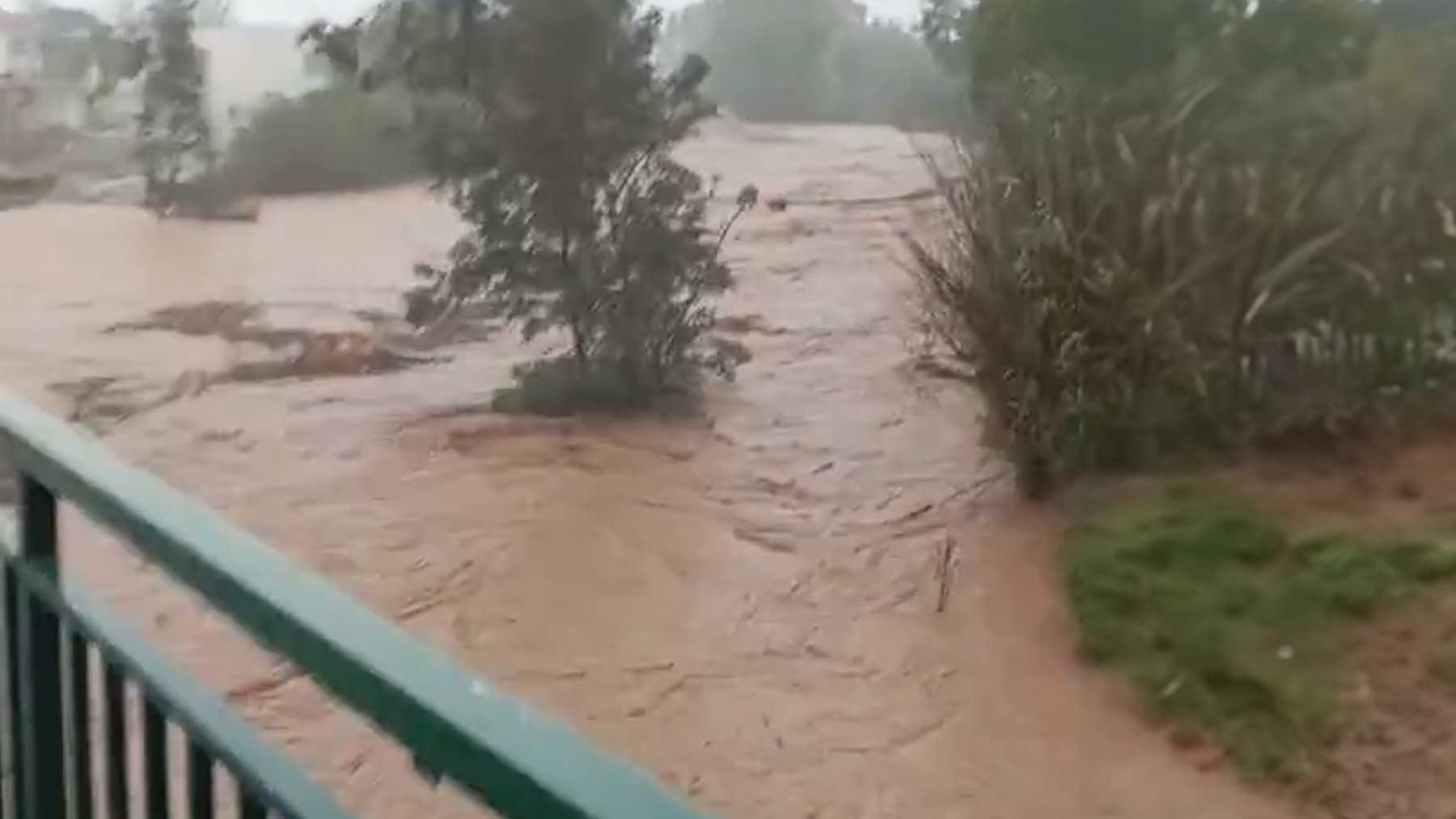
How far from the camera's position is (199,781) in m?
0.94

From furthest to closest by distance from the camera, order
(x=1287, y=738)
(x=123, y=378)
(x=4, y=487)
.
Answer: (x=123, y=378) → (x=1287, y=738) → (x=4, y=487)

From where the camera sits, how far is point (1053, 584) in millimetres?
4766

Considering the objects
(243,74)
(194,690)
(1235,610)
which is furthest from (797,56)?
(194,690)

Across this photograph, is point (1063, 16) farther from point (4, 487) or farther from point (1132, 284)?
point (4, 487)

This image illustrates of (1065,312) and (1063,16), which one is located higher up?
(1063,16)

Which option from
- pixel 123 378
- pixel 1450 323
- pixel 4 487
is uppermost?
pixel 4 487

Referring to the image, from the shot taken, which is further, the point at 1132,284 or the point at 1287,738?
the point at 1132,284

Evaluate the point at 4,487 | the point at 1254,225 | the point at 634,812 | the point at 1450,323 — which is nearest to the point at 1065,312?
the point at 1254,225

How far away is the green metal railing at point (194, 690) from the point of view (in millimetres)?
650

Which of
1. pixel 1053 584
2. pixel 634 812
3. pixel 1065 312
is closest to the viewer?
pixel 634 812

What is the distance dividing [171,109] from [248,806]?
9.85 metres

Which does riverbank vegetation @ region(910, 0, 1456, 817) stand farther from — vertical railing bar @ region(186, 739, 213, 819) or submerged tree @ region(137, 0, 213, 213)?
submerged tree @ region(137, 0, 213, 213)

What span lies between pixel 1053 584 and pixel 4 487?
370cm

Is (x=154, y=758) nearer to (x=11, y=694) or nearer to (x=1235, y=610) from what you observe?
(x=11, y=694)
